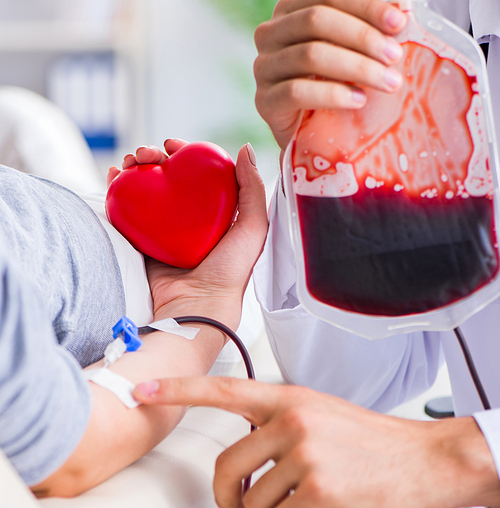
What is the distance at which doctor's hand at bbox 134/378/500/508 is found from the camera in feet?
1.31

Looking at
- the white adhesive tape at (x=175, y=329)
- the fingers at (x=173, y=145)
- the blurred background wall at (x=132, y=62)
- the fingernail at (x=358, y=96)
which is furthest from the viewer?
the blurred background wall at (x=132, y=62)

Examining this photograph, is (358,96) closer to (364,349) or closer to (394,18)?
(394,18)

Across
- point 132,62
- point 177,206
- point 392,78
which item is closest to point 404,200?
point 392,78

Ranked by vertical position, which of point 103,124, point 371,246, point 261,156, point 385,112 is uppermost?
point 385,112

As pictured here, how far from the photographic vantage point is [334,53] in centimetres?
45

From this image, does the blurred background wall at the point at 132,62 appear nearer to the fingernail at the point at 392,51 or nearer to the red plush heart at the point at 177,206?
the red plush heart at the point at 177,206

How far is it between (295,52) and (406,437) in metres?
0.35

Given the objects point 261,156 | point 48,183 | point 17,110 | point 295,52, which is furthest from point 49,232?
point 261,156

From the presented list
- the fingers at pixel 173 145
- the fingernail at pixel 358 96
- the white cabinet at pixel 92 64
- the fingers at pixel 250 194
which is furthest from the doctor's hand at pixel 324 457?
the white cabinet at pixel 92 64

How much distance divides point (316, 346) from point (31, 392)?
471 millimetres

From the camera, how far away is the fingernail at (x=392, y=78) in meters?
0.44

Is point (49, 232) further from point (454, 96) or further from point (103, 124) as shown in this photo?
point (103, 124)

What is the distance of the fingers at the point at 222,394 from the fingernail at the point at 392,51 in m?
0.29

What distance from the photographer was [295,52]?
1.58 feet
